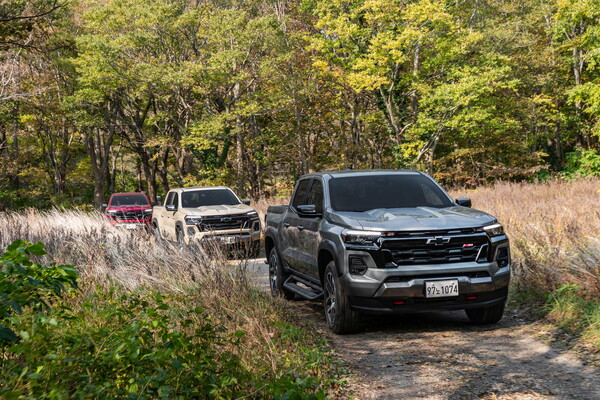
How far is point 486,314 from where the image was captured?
24.0 feet

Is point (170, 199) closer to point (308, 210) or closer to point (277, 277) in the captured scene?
point (277, 277)

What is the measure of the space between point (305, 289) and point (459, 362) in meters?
2.97

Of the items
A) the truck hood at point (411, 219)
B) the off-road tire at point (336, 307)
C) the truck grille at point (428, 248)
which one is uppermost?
the truck hood at point (411, 219)

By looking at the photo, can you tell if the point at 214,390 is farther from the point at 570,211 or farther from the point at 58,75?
the point at 58,75

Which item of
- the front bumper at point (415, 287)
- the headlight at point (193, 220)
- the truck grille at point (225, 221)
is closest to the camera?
the front bumper at point (415, 287)

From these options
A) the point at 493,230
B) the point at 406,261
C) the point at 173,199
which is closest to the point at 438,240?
the point at 406,261

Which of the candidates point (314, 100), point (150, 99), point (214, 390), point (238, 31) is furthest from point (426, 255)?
point (150, 99)

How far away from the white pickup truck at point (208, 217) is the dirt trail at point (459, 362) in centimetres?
709

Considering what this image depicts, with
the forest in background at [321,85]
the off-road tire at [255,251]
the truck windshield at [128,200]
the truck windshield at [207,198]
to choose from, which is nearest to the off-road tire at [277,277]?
the off-road tire at [255,251]

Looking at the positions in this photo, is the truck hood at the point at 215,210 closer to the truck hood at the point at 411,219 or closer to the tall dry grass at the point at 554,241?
the tall dry grass at the point at 554,241

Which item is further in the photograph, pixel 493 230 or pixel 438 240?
pixel 493 230

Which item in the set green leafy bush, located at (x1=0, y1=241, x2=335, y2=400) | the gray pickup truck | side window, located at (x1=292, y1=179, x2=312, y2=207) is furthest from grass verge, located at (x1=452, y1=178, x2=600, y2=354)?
green leafy bush, located at (x1=0, y1=241, x2=335, y2=400)

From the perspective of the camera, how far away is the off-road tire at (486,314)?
725 centimetres

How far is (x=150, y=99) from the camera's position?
128 feet
